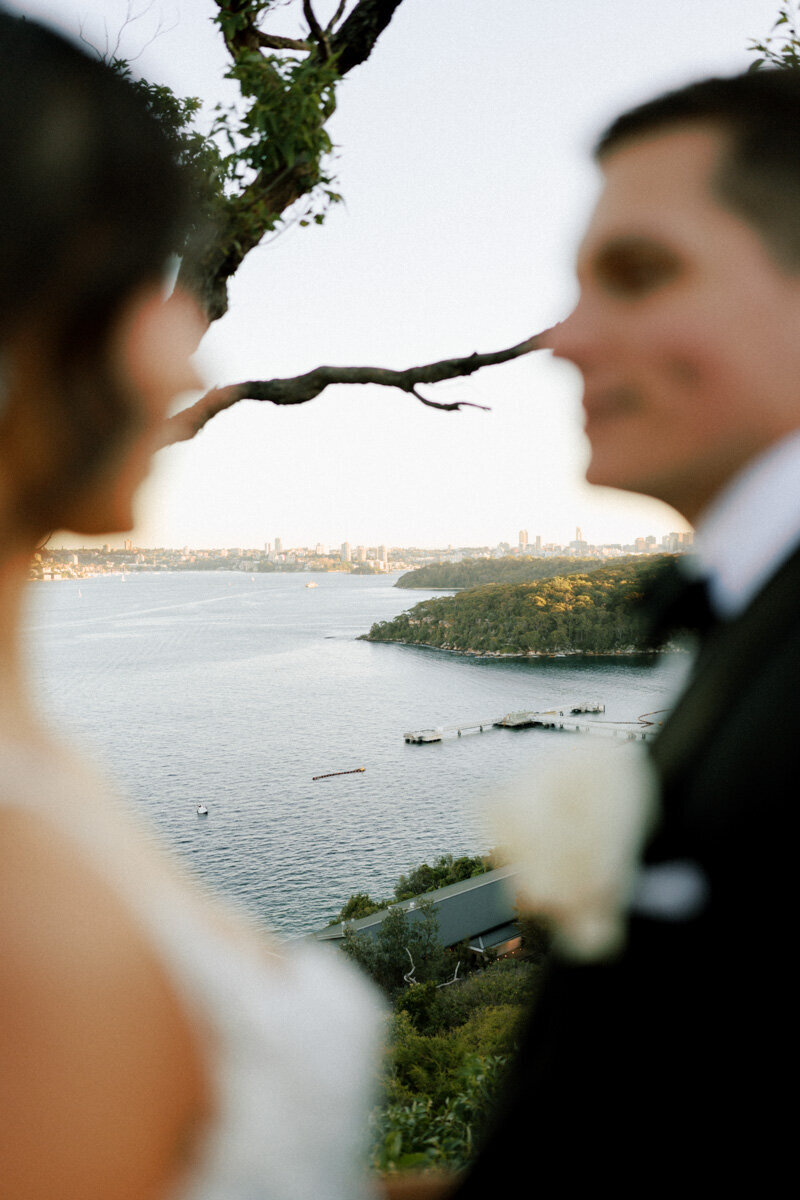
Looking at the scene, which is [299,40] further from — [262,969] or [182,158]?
[262,969]

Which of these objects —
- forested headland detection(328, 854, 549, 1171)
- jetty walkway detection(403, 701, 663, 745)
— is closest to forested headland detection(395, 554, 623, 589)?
jetty walkway detection(403, 701, 663, 745)

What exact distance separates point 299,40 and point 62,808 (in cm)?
276

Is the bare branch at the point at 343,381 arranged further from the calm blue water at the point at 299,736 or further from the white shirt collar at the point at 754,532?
the calm blue water at the point at 299,736

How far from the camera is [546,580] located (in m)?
36.7

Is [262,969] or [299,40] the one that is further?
[299,40]

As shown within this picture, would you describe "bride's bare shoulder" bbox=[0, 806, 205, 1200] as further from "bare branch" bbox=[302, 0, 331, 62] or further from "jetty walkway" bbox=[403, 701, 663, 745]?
"jetty walkway" bbox=[403, 701, 663, 745]

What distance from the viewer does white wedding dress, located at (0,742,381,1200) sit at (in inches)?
18.8

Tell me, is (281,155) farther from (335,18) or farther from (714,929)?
(714,929)

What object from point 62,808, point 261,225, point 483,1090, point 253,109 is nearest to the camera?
point 62,808

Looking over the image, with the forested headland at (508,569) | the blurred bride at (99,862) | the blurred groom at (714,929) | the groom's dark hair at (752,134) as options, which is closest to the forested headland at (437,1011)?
the blurred bride at (99,862)

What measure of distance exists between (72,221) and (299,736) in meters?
40.6

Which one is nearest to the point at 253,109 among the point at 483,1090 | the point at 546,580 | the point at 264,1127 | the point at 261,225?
the point at 261,225

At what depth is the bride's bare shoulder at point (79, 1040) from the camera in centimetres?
39

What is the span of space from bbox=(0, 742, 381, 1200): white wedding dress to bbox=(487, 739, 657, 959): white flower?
0.70ft
